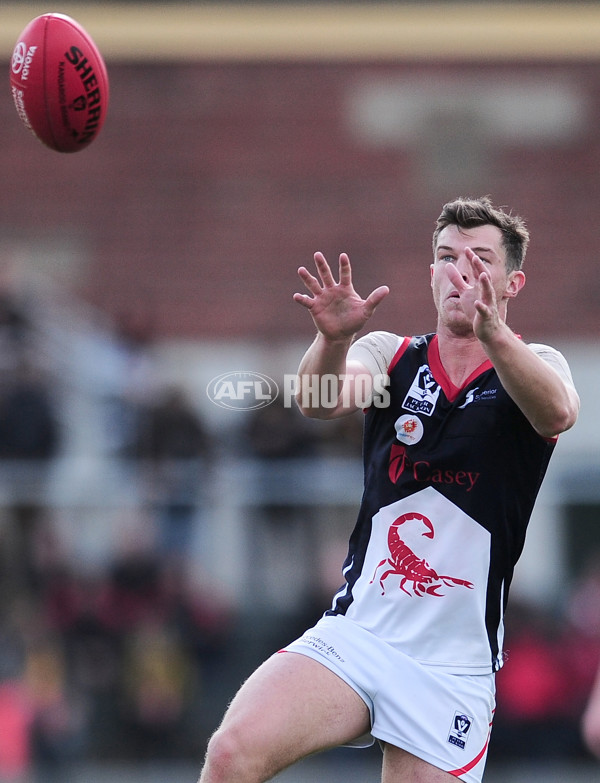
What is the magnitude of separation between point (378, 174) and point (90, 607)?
774 cm

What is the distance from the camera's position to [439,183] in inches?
625

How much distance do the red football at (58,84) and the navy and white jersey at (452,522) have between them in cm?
224

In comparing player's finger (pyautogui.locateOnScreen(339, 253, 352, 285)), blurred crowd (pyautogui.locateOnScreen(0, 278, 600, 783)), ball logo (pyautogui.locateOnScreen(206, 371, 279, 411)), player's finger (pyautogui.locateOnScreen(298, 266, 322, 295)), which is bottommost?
blurred crowd (pyautogui.locateOnScreen(0, 278, 600, 783))

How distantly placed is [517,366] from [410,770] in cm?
150

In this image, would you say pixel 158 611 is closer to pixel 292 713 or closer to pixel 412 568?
pixel 412 568

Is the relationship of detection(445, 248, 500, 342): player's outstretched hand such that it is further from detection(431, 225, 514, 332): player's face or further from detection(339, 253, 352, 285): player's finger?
detection(339, 253, 352, 285): player's finger

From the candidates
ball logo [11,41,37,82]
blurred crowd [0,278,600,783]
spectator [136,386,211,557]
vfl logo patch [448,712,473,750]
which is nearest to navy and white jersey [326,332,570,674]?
vfl logo patch [448,712,473,750]

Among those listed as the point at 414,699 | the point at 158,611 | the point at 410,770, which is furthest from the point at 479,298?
the point at 158,611

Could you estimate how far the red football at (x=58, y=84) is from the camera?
231 inches

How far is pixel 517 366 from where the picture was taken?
4.26m

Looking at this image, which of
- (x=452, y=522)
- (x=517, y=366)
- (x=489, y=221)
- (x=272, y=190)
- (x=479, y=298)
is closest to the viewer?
(x=517, y=366)

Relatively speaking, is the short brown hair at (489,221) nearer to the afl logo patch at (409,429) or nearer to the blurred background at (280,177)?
the afl logo patch at (409,429)

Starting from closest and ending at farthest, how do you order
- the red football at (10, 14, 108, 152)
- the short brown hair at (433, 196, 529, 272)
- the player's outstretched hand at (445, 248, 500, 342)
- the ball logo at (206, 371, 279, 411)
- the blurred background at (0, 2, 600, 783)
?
1. the player's outstretched hand at (445, 248, 500, 342)
2. the short brown hair at (433, 196, 529, 272)
3. the red football at (10, 14, 108, 152)
4. the ball logo at (206, 371, 279, 411)
5. the blurred background at (0, 2, 600, 783)

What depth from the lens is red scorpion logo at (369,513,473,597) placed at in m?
4.68
